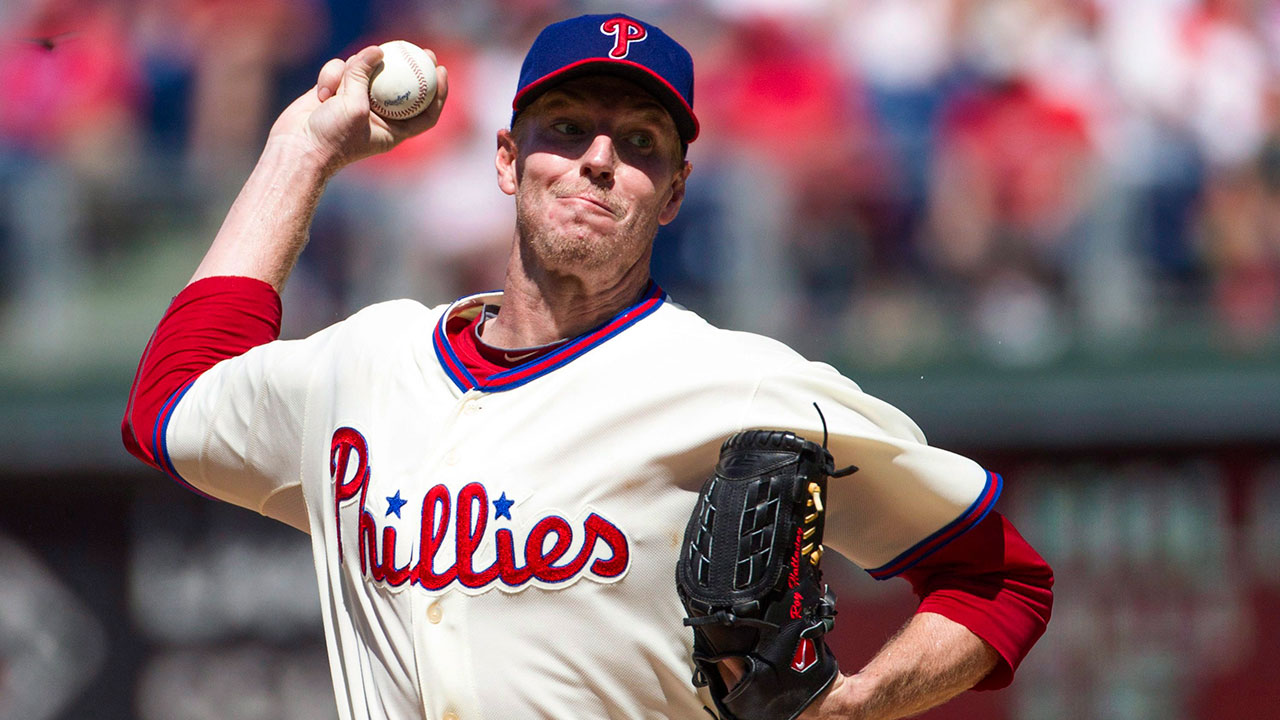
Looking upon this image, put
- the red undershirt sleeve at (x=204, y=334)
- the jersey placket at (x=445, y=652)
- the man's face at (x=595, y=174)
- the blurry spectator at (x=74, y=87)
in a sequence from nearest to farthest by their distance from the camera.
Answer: the jersey placket at (x=445, y=652), the man's face at (x=595, y=174), the red undershirt sleeve at (x=204, y=334), the blurry spectator at (x=74, y=87)

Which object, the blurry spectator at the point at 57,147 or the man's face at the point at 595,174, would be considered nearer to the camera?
the man's face at the point at 595,174

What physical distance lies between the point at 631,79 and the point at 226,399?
2.73ft

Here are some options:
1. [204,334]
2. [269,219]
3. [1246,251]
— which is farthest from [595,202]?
[1246,251]

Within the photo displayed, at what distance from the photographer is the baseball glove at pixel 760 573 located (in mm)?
1933

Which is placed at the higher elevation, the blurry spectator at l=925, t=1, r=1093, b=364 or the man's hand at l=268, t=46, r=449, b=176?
the man's hand at l=268, t=46, r=449, b=176

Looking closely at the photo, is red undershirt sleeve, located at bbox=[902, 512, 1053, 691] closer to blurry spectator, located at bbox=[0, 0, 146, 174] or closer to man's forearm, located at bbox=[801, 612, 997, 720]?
man's forearm, located at bbox=[801, 612, 997, 720]

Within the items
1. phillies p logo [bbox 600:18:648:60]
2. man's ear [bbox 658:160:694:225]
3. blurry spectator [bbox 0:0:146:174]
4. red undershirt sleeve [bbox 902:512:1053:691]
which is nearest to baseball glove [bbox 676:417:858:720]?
A: red undershirt sleeve [bbox 902:512:1053:691]

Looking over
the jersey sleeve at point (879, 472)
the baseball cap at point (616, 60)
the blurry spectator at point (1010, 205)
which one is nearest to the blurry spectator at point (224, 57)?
the blurry spectator at point (1010, 205)

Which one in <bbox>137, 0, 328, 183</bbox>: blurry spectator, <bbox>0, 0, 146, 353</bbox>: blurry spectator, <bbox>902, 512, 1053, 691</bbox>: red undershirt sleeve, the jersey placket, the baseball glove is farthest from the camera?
<bbox>137, 0, 328, 183</bbox>: blurry spectator

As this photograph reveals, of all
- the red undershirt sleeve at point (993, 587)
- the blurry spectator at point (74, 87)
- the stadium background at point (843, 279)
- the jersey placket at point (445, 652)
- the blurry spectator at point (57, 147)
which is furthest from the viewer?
the blurry spectator at point (74, 87)

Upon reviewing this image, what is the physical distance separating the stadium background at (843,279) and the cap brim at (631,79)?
3486 mm

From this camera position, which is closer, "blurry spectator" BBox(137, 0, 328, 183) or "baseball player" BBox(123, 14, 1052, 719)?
"baseball player" BBox(123, 14, 1052, 719)

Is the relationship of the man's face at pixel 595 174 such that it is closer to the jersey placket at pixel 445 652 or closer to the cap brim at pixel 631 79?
the cap brim at pixel 631 79

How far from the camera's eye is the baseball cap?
7.68ft
